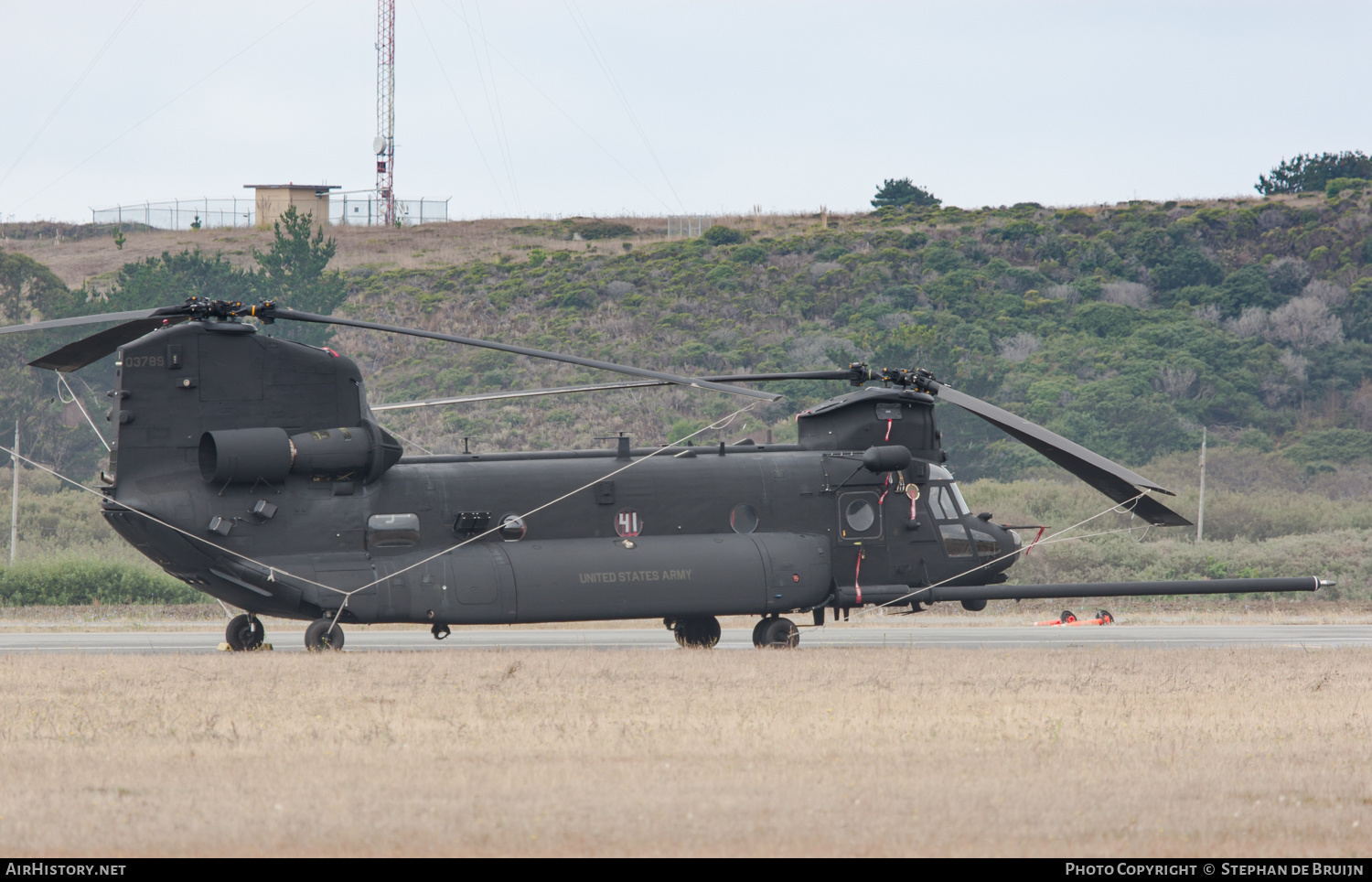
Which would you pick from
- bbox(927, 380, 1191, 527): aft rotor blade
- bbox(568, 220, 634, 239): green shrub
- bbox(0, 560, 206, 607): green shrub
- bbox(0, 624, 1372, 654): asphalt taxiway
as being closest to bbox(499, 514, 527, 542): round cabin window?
bbox(0, 624, 1372, 654): asphalt taxiway

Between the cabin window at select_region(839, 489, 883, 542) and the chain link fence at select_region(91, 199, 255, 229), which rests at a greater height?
the chain link fence at select_region(91, 199, 255, 229)

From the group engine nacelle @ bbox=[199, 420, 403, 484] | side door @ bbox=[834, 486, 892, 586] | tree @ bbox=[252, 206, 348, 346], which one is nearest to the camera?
engine nacelle @ bbox=[199, 420, 403, 484]

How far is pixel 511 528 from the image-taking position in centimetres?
1948

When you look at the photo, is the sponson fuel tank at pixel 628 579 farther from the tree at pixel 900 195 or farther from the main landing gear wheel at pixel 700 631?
the tree at pixel 900 195

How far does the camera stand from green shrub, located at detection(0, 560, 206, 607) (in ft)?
111

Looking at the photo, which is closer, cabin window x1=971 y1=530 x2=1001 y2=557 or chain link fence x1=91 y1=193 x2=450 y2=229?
cabin window x1=971 y1=530 x2=1001 y2=557

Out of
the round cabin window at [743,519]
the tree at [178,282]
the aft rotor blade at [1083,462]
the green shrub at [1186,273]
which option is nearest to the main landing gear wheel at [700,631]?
the round cabin window at [743,519]

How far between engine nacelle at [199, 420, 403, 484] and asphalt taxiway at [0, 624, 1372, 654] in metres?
2.90

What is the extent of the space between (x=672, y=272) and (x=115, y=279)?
117 feet

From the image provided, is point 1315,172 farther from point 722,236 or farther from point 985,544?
point 985,544

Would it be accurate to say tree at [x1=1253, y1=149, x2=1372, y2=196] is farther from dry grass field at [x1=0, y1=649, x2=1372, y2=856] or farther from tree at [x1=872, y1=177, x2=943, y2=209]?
dry grass field at [x1=0, y1=649, x2=1372, y2=856]

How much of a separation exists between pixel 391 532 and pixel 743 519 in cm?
525
